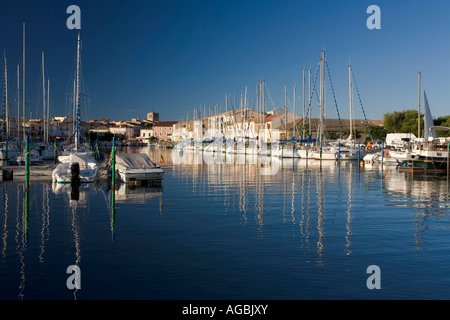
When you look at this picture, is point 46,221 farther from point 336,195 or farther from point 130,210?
point 336,195

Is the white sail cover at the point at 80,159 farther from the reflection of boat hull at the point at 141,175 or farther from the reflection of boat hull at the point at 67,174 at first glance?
the reflection of boat hull at the point at 141,175

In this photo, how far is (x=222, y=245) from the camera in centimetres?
1458

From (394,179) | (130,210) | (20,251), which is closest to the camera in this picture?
(20,251)

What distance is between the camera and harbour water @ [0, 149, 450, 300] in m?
10.7

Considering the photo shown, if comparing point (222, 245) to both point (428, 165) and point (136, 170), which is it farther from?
point (428, 165)

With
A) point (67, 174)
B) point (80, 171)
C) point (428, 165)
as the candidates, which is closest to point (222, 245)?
point (67, 174)

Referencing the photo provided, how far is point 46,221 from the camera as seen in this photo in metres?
18.4

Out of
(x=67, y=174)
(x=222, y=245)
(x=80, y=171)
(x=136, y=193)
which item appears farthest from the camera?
(x=80, y=171)

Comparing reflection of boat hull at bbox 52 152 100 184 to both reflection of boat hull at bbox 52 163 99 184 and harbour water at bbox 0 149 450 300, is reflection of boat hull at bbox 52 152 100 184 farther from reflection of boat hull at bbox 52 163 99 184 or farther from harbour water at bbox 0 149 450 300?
harbour water at bbox 0 149 450 300

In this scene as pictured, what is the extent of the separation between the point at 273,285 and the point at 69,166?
24.0m

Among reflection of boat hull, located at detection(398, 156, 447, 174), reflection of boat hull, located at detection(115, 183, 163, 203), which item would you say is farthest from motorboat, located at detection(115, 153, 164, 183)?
reflection of boat hull, located at detection(398, 156, 447, 174)

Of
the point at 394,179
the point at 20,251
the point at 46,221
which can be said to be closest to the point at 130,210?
the point at 46,221

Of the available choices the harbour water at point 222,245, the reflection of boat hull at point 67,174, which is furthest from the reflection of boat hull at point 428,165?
the reflection of boat hull at point 67,174

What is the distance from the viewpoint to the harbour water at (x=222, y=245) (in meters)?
10.7
